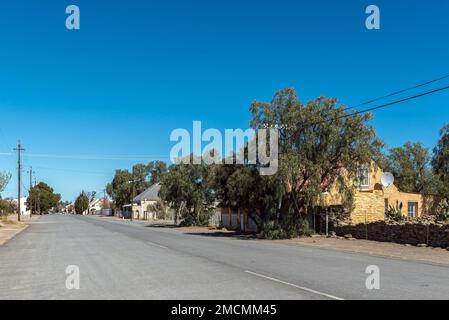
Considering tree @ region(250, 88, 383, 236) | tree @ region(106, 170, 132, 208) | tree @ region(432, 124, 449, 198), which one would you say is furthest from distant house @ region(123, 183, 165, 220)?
tree @ region(250, 88, 383, 236)

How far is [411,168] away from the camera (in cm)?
6562

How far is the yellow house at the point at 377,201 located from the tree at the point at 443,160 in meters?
8.75

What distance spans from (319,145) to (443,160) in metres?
26.3

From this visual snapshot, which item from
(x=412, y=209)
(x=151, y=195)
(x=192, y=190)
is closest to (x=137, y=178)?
(x=151, y=195)

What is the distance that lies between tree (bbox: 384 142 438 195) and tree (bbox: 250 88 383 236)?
1392 inches

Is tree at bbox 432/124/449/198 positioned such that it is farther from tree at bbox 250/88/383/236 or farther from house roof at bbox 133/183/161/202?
house roof at bbox 133/183/161/202

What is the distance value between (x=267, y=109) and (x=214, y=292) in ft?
73.9

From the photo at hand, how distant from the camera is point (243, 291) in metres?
10.3

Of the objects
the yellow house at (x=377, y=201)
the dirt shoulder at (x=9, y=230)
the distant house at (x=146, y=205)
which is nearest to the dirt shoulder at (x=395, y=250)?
the yellow house at (x=377, y=201)

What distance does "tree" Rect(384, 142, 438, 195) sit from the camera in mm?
64312

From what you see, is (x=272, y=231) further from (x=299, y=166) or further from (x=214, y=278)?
(x=214, y=278)

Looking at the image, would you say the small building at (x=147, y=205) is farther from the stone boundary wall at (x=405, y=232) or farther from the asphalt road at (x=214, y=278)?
Result: the asphalt road at (x=214, y=278)
